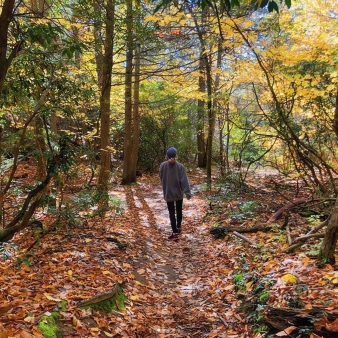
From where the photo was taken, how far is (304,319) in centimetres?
299

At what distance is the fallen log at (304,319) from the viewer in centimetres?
278

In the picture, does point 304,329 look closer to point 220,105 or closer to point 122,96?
point 220,105

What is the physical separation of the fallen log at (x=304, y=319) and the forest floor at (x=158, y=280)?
2 centimetres

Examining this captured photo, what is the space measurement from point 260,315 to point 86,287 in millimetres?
2123

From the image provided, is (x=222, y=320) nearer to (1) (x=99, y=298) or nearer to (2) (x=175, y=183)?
(1) (x=99, y=298)

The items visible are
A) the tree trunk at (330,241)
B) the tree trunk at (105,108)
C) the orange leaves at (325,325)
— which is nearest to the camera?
the orange leaves at (325,325)

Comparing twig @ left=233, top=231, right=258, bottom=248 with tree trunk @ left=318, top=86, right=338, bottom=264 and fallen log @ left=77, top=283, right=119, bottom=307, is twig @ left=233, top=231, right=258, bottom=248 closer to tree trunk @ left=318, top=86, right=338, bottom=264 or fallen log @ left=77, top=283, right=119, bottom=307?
tree trunk @ left=318, top=86, right=338, bottom=264

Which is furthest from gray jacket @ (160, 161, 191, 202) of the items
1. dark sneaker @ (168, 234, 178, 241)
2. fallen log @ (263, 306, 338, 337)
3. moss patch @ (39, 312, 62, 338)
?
moss patch @ (39, 312, 62, 338)

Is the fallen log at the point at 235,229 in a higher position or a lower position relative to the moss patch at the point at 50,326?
higher

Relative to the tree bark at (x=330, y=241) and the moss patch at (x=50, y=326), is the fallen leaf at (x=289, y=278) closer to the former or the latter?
the tree bark at (x=330, y=241)

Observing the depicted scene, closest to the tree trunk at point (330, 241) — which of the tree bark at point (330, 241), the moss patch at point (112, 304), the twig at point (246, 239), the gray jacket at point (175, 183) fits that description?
the tree bark at point (330, 241)

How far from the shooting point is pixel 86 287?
3986mm

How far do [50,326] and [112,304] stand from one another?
0.98 m

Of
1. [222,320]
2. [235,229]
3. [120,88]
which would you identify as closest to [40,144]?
[235,229]
